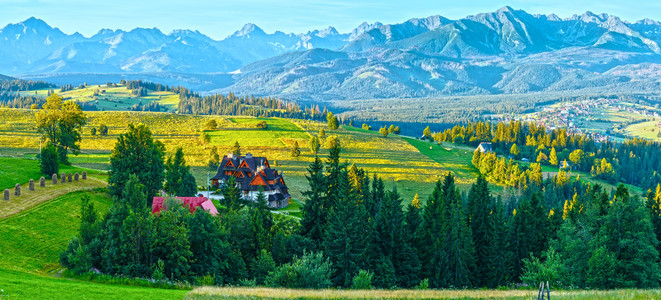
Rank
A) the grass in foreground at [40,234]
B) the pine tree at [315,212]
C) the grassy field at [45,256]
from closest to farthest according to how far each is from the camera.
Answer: the grassy field at [45,256], the grass in foreground at [40,234], the pine tree at [315,212]

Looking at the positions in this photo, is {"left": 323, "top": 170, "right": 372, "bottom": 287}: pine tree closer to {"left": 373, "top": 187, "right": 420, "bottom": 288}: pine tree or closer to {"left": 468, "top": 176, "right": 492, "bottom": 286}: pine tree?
{"left": 373, "top": 187, "right": 420, "bottom": 288}: pine tree

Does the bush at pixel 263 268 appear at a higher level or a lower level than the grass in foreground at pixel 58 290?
lower

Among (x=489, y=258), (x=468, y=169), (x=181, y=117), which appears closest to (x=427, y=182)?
(x=468, y=169)

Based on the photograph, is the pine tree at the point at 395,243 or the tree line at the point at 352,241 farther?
the pine tree at the point at 395,243

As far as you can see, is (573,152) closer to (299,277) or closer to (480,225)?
(480,225)

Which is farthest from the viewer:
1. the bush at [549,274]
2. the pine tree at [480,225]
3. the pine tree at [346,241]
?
the pine tree at [480,225]

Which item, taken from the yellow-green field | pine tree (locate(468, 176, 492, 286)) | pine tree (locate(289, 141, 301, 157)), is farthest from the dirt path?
pine tree (locate(289, 141, 301, 157))

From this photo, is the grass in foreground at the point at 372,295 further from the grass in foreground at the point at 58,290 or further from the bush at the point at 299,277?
the bush at the point at 299,277

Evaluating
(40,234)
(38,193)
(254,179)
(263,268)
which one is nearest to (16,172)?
(38,193)

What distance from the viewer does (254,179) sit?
8519 cm

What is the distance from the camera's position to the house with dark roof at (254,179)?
82.6m

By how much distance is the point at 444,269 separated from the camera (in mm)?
50500

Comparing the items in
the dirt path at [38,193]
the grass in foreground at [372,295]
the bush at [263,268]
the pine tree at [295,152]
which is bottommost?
the bush at [263,268]

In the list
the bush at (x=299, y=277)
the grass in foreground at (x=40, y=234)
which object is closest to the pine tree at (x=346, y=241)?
the bush at (x=299, y=277)
